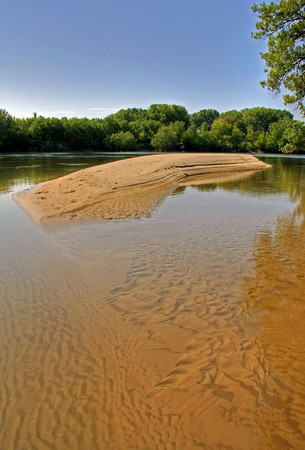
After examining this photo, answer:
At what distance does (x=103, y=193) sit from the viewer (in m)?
15.2

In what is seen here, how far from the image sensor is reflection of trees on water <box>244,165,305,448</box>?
286cm

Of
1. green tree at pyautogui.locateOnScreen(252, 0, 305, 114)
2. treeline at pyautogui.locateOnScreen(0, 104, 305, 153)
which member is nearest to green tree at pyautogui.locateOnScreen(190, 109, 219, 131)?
treeline at pyautogui.locateOnScreen(0, 104, 305, 153)

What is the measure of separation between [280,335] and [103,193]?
40.5 ft

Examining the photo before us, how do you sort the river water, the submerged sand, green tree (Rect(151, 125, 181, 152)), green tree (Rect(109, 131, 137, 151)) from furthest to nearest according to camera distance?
green tree (Rect(151, 125, 181, 152)) < green tree (Rect(109, 131, 137, 151)) < the submerged sand < the river water

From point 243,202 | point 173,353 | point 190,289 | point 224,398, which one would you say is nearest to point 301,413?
point 224,398

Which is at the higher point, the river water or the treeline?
the treeline

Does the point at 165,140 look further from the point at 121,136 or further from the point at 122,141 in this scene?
the point at 121,136

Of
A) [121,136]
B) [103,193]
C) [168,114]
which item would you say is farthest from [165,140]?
[103,193]

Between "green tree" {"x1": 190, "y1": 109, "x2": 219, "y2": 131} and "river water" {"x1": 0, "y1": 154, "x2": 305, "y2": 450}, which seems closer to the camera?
"river water" {"x1": 0, "y1": 154, "x2": 305, "y2": 450}

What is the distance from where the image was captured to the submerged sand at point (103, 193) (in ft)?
37.8

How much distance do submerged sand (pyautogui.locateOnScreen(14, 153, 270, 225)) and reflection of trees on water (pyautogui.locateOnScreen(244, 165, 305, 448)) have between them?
5.97 m

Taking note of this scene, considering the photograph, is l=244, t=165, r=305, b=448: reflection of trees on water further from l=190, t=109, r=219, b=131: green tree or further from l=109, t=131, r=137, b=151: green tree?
l=190, t=109, r=219, b=131: green tree

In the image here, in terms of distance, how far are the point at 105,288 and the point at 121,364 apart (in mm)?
2109

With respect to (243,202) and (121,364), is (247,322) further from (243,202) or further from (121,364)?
(243,202)
